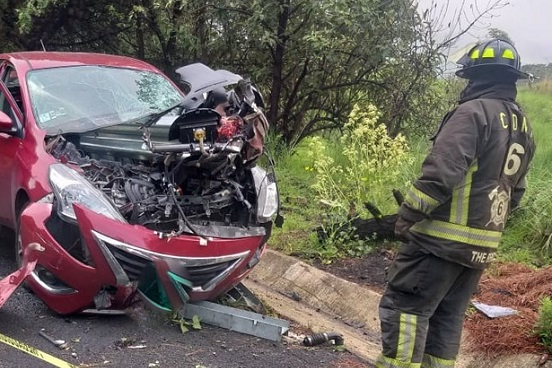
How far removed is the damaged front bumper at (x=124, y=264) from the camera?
4055 mm

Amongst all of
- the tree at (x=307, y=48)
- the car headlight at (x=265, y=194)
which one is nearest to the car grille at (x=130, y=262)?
the car headlight at (x=265, y=194)

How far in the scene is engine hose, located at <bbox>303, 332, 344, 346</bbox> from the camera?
14.7 ft

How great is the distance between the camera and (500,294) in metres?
5.00

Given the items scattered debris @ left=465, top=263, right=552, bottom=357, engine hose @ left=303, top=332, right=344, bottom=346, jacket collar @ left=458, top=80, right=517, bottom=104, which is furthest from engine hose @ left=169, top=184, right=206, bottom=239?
scattered debris @ left=465, top=263, right=552, bottom=357

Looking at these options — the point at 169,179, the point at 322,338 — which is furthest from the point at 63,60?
the point at 322,338

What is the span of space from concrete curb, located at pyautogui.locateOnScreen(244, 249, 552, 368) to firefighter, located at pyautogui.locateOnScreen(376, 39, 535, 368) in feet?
3.03

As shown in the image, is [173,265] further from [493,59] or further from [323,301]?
[493,59]

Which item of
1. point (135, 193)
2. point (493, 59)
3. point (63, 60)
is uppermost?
point (493, 59)

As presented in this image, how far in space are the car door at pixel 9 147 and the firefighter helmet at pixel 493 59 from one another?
3067 millimetres

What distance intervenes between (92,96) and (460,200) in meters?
3.12

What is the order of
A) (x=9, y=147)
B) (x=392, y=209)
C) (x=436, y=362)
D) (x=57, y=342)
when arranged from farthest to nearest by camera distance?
(x=392, y=209), (x=9, y=147), (x=57, y=342), (x=436, y=362)

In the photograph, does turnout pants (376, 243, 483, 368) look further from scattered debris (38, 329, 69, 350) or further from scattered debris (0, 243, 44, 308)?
scattered debris (0, 243, 44, 308)

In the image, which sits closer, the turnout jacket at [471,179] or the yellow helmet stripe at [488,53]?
the turnout jacket at [471,179]

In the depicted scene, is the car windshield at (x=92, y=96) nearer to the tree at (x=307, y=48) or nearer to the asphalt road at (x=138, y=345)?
the asphalt road at (x=138, y=345)
